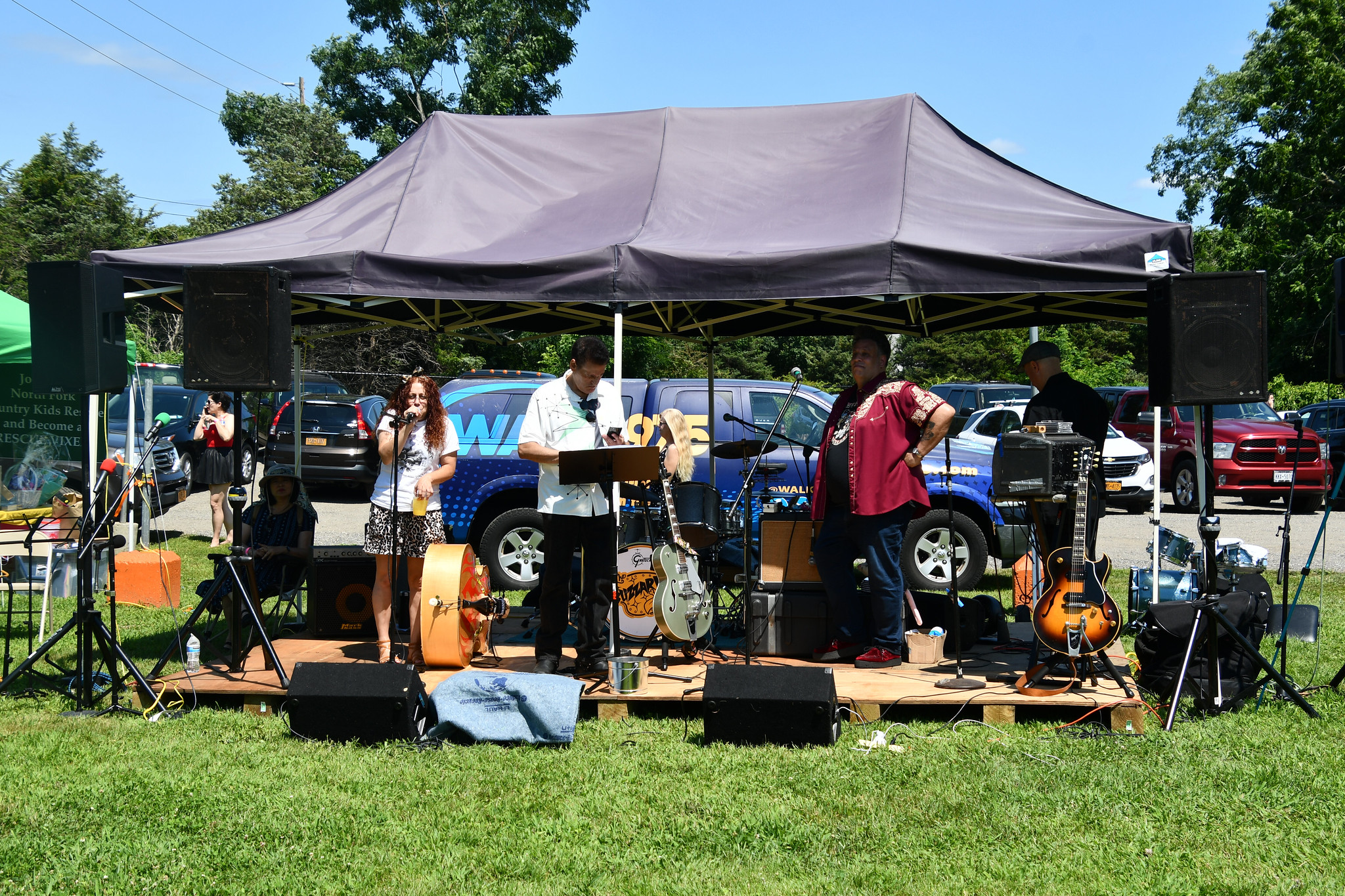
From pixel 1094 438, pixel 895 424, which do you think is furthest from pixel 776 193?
pixel 1094 438

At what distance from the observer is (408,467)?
602 centimetres

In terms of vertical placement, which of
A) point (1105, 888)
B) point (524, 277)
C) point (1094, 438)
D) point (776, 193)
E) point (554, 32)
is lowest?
point (1105, 888)

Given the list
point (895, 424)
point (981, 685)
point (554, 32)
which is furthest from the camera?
point (554, 32)

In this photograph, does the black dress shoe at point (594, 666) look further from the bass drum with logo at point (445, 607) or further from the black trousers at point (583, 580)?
the bass drum with logo at point (445, 607)

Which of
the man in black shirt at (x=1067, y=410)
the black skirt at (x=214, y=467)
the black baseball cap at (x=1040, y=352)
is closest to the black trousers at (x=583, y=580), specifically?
the man in black shirt at (x=1067, y=410)

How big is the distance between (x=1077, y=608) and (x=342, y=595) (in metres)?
4.34

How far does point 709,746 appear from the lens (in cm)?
496

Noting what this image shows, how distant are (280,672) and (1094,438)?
4.51 m

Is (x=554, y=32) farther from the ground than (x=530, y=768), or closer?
A: farther from the ground

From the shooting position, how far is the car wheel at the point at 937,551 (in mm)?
9000

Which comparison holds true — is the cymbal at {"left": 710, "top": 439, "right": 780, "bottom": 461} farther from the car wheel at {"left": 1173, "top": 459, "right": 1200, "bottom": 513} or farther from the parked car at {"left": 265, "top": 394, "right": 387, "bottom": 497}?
the car wheel at {"left": 1173, "top": 459, "right": 1200, "bottom": 513}

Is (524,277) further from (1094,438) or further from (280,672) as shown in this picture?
(1094,438)

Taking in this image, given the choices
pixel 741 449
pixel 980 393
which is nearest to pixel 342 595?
pixel 741 449

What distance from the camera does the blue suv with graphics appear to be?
29.7 ft
